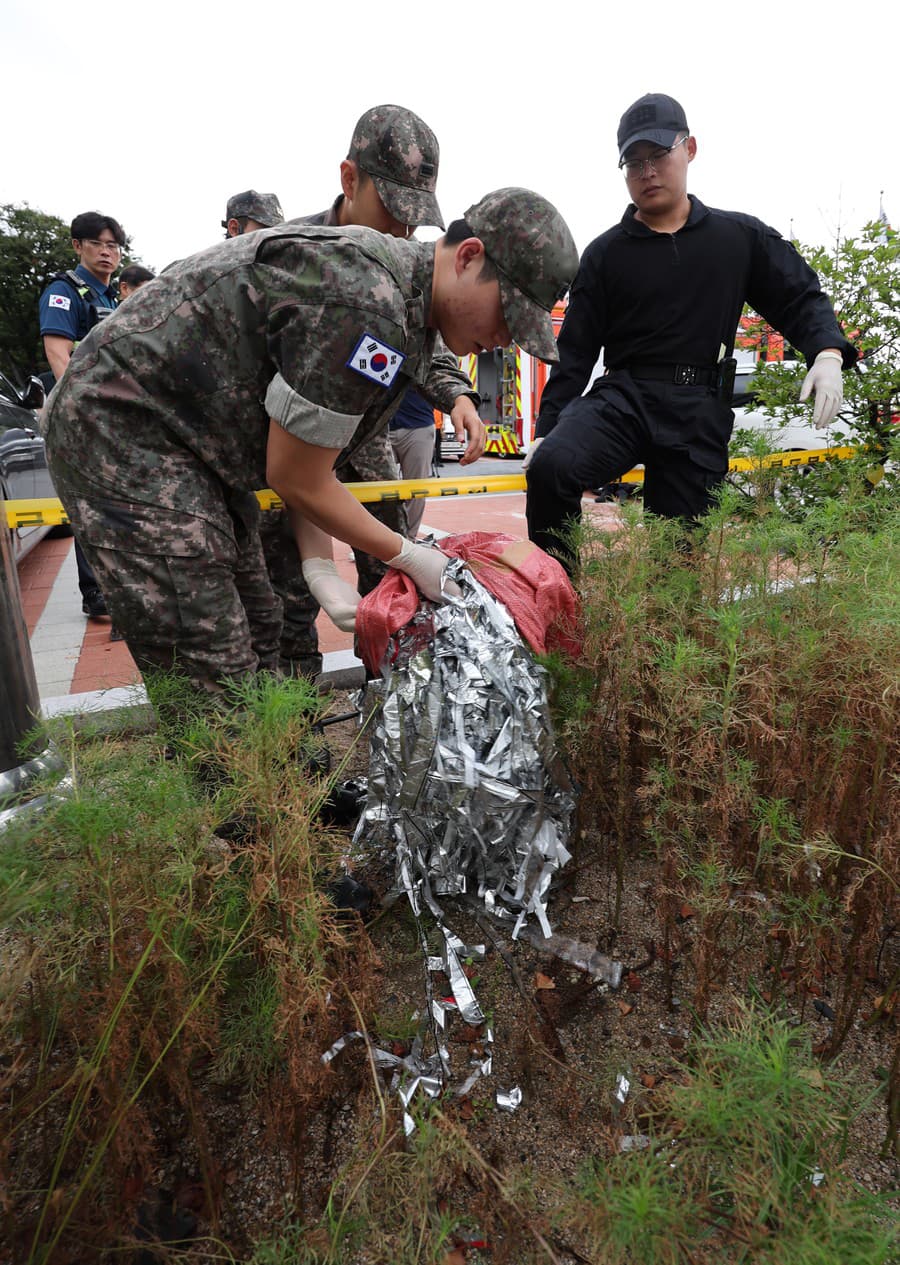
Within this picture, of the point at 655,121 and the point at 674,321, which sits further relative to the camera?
the point at 674,321

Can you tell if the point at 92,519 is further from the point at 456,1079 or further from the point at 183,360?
the point at 456,1079

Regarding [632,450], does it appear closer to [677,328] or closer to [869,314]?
[677,328]

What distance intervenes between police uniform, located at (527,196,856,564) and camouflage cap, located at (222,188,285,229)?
73.6 inches

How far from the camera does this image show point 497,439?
56.1 feet

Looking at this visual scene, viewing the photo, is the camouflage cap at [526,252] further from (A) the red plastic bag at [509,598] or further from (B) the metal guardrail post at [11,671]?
(B) the metal guardrail post at [11,671]

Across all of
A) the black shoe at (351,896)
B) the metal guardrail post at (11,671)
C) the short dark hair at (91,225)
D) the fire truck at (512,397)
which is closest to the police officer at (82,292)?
the short dark hair at (91,225)

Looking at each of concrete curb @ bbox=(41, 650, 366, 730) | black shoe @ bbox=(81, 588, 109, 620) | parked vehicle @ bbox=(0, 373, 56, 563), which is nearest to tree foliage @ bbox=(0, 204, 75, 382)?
parked vehicle @ bbox=(0, 373, 56, 563)

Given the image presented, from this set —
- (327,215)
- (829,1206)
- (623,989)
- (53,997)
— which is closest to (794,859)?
(623,989)

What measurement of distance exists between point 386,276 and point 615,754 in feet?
5.12

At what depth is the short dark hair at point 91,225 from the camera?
408 cm

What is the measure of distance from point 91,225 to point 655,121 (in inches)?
121

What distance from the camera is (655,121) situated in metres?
2.80

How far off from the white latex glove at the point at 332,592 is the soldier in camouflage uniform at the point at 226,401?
0.25 m

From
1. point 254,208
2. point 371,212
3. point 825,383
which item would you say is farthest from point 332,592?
point 254,208
